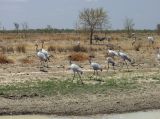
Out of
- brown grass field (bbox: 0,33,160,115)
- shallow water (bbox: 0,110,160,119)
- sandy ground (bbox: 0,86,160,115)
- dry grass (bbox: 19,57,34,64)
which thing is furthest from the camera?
dry grass (bbox: 19,57,34,64)

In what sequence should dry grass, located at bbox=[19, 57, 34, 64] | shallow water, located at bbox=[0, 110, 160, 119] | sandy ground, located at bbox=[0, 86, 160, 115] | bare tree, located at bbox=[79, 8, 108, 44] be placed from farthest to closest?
bare tree, located at bbox=[79, 8, 108, 44] → dry grass, located at bbox=[19, 57, 34, 64] → sandy ground, located at bbox=[0, 86, 160, 115] → shallow water, located at bbox=[0, 110, 160, 119]

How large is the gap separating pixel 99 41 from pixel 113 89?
1517 inches

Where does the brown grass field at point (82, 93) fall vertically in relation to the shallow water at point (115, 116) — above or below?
above

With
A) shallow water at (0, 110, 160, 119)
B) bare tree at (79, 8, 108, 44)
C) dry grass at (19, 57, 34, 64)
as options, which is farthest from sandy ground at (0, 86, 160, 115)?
bare tree at (79, 8, 108, 44)

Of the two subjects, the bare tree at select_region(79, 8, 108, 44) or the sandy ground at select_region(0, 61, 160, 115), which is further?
the bare tree at select_region(79, 8, 108, 44)

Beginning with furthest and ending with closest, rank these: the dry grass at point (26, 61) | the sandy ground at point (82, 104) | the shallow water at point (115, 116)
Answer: the dry grass at point (26, 61)
the sandy ground at point (82, 104)
the shallow water at point (115, 116)

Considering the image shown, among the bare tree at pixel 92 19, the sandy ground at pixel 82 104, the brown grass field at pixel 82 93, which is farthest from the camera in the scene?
the bare tree at pixel 92 19

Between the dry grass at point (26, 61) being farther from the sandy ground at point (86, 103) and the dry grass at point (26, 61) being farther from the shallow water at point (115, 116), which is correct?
the shallow water at point (115, 116)

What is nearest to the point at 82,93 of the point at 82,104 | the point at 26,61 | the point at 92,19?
the point at 82,104

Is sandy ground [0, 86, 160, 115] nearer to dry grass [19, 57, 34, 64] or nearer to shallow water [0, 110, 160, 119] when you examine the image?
shallow water [0, 110, 160, 119]

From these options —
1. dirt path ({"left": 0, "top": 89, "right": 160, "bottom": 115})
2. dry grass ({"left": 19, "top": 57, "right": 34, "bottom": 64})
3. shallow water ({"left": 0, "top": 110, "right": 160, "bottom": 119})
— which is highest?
dry grass ({"left": 19, "top": 57, "right": 34, "bottom": 64})

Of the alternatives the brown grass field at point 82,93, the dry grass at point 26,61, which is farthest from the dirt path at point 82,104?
the dry grass at point 26,61

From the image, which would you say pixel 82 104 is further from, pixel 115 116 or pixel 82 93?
pixel 115 116

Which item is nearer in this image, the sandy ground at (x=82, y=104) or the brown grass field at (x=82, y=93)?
the sandy ground at (x=82, y=104)
